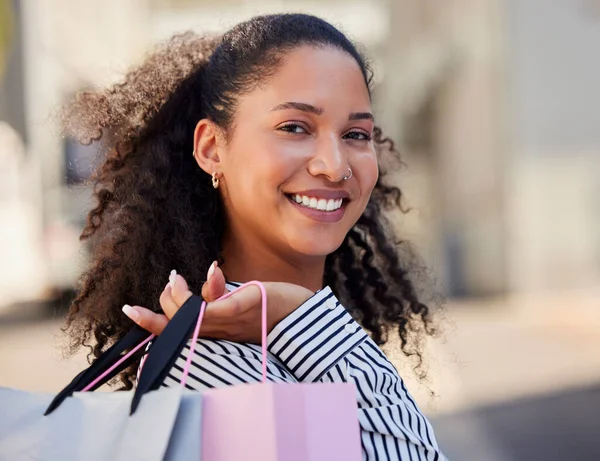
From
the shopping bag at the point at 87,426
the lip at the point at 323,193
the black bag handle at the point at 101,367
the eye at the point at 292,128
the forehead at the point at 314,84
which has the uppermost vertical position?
the forehead at the point at 314,84

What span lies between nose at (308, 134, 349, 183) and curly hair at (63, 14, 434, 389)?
23 centimetres

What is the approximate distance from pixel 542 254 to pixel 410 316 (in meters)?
13.3

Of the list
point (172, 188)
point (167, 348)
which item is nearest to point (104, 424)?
point (167, 348)

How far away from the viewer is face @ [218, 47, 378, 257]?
2.17 metres

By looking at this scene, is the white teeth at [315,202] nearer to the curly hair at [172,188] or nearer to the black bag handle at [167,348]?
the curly hair at [172,188]

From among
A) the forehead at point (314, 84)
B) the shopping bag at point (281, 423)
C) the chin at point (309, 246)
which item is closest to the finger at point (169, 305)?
the shopping bag at point (281, 423)

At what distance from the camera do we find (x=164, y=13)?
2155 centimetres

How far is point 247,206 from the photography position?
227 cm

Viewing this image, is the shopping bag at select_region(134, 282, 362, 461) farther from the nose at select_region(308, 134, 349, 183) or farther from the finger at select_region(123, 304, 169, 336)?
the nose at select_region(308, 134, 349, 183)

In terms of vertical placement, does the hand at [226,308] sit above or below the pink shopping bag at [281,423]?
above

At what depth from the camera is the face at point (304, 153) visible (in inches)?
85.5

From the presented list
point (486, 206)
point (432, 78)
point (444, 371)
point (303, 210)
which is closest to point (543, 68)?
point (486, 206)

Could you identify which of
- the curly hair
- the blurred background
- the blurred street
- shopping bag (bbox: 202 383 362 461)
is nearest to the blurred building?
the blurred background

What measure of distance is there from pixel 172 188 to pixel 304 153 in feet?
A: 1.79
